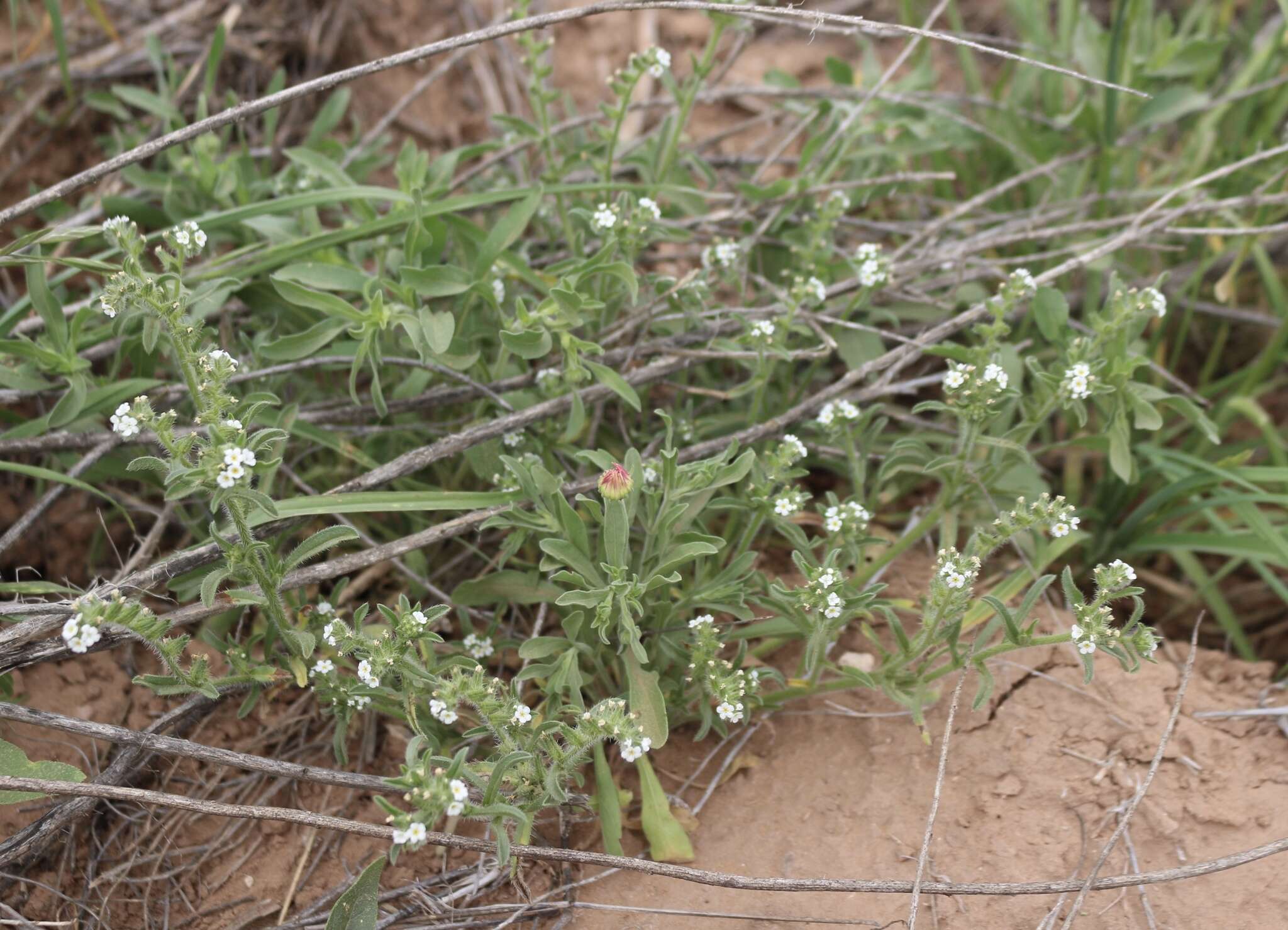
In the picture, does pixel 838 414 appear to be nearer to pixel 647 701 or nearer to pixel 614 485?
pixel 614 485

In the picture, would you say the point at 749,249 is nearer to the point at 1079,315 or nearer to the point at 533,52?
the point at 533,52

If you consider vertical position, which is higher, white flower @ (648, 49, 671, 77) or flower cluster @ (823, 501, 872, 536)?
white flower @ (648, 49, 671, 77)

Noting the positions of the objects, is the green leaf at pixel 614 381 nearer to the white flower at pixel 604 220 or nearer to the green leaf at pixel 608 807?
the white flower at pixel 604 220

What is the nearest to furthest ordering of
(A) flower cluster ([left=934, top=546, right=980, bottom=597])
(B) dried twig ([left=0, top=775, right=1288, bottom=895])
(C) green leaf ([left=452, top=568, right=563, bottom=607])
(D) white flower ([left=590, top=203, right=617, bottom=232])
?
1. (B) dried twig ([left=0, top=775, right=1288, bottom=895])
2. (A) flower cluster ([left=934, top=546, right=980, bottom=597])
3. (C) green leaf ([left=452, top=568, right=563, bottom=607])
4. (D) white flower ([left=590, top=203, right=617, bottom=232])

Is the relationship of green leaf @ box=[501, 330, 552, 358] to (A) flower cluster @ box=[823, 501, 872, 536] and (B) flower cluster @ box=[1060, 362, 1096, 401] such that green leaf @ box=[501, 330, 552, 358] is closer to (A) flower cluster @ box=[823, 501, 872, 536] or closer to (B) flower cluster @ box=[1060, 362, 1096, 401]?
(A) flower cluster @ box=[823, 501, 872, 536]

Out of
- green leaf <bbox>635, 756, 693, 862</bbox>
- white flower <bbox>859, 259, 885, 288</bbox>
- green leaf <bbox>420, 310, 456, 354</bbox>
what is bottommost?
green leaf <bbox>635, 756, 693, 862</bbox>

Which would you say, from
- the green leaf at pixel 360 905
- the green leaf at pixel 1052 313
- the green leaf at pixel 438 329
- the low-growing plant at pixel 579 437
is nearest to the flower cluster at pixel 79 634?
the low-growing plant at pixel 579 437

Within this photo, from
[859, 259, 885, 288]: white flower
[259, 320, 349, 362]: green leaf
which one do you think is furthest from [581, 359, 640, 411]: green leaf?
[859, 259, 885, 288]: white flower

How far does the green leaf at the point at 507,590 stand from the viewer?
271 centimetres

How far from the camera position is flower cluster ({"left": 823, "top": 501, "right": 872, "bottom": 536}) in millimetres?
2621

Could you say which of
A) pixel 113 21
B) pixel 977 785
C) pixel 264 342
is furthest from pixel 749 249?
pixel 113 21

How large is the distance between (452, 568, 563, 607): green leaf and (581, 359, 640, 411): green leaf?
506 mm

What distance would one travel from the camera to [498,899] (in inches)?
96.8

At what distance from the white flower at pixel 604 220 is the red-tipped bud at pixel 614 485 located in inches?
29.7
